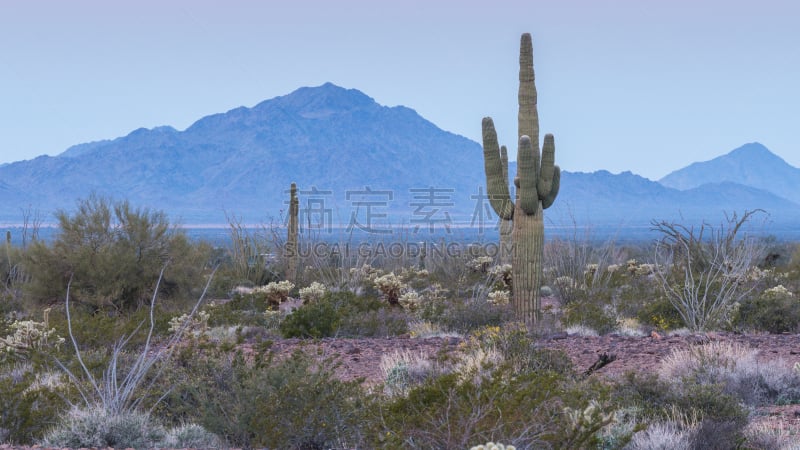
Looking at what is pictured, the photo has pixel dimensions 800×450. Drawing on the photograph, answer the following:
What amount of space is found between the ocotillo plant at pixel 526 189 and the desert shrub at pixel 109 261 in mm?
6225

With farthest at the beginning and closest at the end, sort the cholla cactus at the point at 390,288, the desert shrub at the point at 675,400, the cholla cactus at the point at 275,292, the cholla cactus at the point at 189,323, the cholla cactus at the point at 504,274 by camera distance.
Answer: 1. the cholla cactus at the point at 504,274
2. the cholla cactus at the point at 275,292
3. the cholla cactus at the point at 390,288
4. the cholla cactus at the point at 189,323
5. the desert shrub at the point at 675,400

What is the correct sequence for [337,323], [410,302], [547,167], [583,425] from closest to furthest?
1. [583,425]
2. [337,323]
3. [547,167]
4. [410,302]

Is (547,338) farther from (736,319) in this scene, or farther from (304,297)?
(304,297)

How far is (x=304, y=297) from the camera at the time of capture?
56.2 ft

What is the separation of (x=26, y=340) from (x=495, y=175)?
809cm

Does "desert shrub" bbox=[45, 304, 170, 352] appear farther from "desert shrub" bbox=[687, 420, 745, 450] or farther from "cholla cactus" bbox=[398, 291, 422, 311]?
"desert shrub" bbox=[687, 420, 745, 450]

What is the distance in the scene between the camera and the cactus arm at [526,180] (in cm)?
1409

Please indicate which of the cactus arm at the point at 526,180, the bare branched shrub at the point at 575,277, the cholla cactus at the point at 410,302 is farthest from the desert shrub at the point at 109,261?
the bare branched shrub at the point at 575,277

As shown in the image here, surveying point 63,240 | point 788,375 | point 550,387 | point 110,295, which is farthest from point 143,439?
point 63,240

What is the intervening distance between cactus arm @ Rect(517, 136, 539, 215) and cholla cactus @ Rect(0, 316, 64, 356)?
7.55 meters

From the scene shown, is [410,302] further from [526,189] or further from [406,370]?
[406,370]

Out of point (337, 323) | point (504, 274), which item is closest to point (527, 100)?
point (337, 323)

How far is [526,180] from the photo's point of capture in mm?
14141

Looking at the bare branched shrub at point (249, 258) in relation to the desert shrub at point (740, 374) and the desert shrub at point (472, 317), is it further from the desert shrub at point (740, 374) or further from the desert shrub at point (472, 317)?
the desert shrub at point (740, 374)
